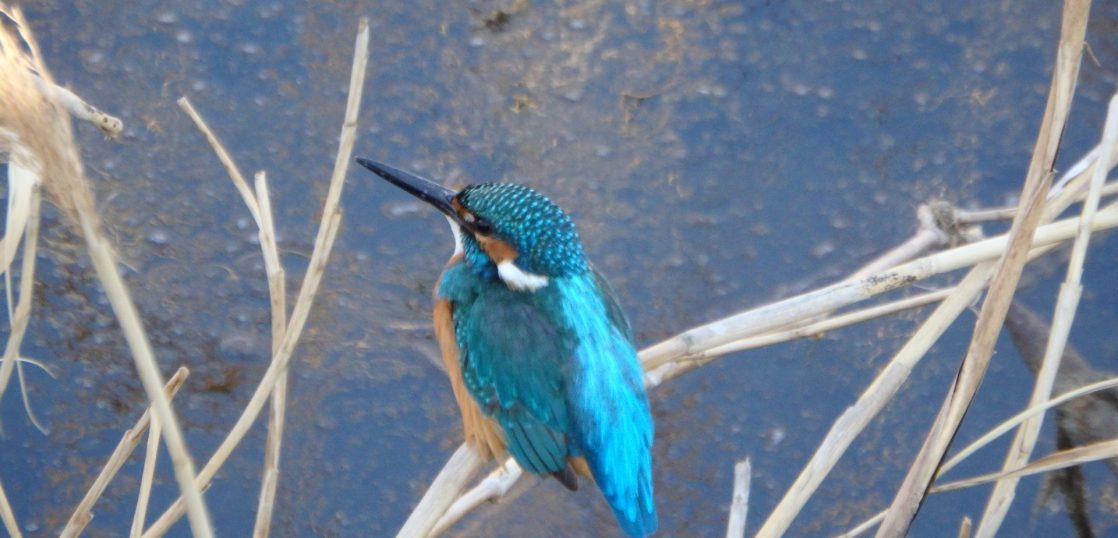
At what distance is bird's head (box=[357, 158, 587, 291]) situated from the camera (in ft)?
5.75

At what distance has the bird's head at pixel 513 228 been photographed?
1.75 metres

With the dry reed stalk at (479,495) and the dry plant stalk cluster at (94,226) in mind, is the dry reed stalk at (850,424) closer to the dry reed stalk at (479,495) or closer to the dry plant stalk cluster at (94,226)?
the dry reed stalk at (479,495)

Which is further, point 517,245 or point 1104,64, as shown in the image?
point 1104,64

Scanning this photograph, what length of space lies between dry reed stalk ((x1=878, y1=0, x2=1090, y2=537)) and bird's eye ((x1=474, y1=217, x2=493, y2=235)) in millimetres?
773

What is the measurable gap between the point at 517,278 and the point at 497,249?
0.06m

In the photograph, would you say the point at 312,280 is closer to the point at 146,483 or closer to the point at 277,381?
the point at 277,381

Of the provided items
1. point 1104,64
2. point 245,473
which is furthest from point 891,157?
point 245,473

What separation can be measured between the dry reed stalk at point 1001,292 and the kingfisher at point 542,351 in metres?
0.50

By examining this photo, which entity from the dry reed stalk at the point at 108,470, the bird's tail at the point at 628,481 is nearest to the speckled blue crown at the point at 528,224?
the bird's tail at the point at 628,481

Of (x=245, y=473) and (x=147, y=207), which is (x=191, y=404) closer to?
(x=245, y=473)

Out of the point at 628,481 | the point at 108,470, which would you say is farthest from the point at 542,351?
the point at 108,470

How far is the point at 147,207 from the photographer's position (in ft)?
8.32

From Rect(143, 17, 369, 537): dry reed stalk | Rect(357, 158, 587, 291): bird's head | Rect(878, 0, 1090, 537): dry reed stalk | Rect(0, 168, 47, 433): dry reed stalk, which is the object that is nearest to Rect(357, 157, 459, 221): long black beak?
Rect(357, 158, 587, 291): bird's head

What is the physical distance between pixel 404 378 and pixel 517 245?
0.79 metres
